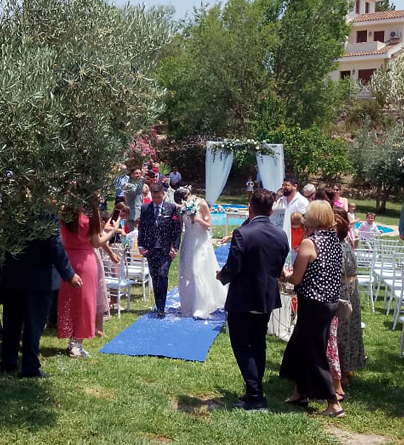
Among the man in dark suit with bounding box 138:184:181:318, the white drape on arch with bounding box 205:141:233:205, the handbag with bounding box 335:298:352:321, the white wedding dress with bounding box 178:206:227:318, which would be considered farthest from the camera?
the white drape on arch with bounding box 205:141:233:205

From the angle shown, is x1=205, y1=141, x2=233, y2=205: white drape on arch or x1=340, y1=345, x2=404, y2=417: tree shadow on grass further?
x1=205, y1=141, x2=233, y2=205: white drape on arch

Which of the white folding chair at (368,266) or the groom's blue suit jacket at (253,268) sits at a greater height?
the groom's blue suit jacket at (253,268)

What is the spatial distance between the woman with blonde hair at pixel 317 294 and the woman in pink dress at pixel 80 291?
233 centimetres

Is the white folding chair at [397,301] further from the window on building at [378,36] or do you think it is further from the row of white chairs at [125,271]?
the window on building at [378,36]

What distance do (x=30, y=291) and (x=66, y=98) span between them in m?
2.09

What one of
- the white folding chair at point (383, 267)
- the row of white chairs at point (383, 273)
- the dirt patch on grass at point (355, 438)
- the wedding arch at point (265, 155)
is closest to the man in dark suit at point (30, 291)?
the dirt patch on grass at point (355, 438)

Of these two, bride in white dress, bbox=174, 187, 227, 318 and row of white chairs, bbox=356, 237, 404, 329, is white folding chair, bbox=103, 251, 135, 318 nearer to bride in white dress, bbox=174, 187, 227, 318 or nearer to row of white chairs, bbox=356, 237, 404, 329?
bride in white dress, bbox=174, 187, 227, 318

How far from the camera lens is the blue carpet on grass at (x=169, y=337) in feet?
24.1

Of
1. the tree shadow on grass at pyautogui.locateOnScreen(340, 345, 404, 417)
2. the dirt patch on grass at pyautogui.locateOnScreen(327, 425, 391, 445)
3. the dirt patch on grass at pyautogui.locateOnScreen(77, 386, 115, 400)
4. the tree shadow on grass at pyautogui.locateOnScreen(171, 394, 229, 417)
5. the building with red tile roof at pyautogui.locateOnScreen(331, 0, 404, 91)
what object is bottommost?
the dirt patch on grass at pyautogui.locateOnScreen(327, 425, 391, 445)

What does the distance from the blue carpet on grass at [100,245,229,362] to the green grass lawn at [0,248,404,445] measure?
21cm

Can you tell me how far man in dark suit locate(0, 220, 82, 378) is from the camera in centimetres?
578

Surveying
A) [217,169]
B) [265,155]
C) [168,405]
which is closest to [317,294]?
[168,405]

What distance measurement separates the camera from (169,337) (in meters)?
8.06

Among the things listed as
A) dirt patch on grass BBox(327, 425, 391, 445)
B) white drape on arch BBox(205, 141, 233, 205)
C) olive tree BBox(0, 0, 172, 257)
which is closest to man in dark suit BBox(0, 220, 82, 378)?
olive tree BBox(0, 0, 172, 257)
